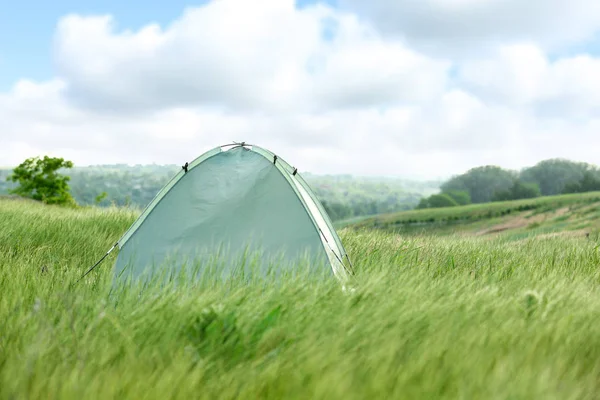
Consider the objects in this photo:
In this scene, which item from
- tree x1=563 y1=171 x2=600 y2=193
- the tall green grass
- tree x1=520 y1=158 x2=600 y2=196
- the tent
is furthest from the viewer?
tree x1=520 y1=158 x2=600 y2=196

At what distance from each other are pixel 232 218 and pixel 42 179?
31218 millimetres

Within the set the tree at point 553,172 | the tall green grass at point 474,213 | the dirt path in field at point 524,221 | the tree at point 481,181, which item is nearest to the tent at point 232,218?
the dirt path in field at point 524,221

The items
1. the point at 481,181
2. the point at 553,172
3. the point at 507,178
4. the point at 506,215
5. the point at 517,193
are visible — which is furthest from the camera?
the point at 481,181

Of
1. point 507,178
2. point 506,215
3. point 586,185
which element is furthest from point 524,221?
point 507,178

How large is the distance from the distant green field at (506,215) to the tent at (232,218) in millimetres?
19544

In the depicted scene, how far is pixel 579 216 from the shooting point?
1067 inches

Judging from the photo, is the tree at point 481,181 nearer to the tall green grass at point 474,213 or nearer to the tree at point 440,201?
the tree at point 440,201

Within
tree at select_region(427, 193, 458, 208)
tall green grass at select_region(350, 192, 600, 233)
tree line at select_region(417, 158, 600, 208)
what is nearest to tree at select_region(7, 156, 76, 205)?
tall green grass at select_region(350, 192, 600, 233)

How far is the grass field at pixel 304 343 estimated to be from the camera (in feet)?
8.89

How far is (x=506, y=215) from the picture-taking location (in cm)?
3656

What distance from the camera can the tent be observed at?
5984mm

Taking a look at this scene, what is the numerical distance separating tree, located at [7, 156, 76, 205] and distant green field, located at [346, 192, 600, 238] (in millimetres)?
17764

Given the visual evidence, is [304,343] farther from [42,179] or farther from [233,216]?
[42,179]

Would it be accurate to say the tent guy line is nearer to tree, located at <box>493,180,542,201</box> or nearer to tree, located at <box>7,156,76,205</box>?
tree, located at <box>7,156,76,205</box>
